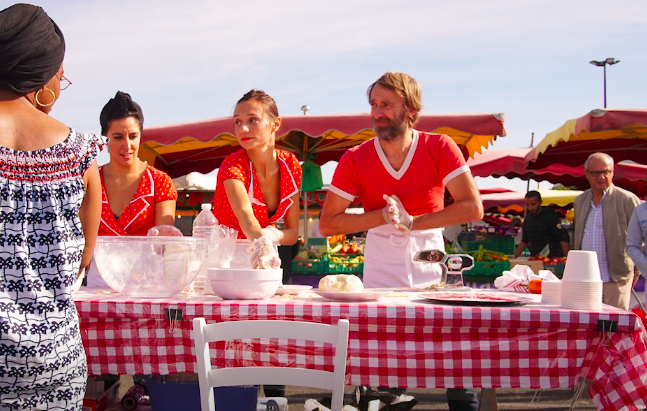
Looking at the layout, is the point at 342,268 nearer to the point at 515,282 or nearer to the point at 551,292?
the point at 515,282

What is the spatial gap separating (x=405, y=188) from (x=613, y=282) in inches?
132

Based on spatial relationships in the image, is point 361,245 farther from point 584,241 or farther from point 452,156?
point 452,156

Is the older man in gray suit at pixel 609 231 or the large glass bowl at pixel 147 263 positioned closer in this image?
the large glass bowl at pixel 147 263

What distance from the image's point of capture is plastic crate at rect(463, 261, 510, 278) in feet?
22.1

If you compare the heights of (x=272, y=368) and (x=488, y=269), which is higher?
(x=272, y=368)

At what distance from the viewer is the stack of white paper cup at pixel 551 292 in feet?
6.89

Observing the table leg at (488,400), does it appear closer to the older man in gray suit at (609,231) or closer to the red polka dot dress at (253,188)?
the red polka dot dress at (253,188)

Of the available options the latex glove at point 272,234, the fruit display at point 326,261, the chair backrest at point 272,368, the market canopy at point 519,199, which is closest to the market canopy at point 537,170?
the fruit display at point 326,261

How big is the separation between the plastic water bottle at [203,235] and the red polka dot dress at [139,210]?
1.34 feet

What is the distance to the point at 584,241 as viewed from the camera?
546cm

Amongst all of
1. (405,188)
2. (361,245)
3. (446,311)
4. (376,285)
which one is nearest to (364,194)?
(405,188)

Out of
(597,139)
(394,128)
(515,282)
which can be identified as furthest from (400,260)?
(597,139)

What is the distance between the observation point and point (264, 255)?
2.15m

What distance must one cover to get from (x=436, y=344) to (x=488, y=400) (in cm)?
38
